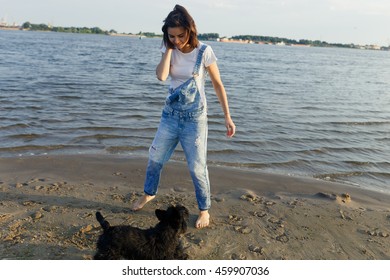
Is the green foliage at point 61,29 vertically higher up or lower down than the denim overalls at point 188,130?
higher up

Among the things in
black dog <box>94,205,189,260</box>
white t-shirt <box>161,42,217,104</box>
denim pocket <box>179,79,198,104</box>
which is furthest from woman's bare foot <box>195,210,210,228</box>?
white t-shirt <box>161,42,217,104</box>

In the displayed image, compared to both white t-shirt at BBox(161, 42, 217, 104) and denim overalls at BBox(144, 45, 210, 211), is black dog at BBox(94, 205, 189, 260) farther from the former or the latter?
white t-shirt at BBox(161, 42, 217, 104)

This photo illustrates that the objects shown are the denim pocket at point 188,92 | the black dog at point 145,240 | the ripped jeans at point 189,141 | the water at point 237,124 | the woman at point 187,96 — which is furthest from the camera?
the water at point 237,124

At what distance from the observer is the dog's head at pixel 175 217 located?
11.2ft

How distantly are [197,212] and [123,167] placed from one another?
2.33 meters

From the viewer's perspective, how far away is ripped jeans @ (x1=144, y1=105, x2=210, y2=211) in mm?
4098

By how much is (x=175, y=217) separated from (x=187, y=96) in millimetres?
1396

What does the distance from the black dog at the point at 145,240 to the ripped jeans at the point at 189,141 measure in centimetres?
88

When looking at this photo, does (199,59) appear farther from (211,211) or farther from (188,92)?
(211,211)

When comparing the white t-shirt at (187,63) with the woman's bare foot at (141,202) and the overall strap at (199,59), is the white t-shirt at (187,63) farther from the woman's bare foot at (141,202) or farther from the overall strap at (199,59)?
the woman's bare foot at (141,202)

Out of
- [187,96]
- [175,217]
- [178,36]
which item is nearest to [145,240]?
[175,217]

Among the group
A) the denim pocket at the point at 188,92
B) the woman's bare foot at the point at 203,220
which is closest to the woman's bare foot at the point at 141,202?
the woman's bare foot at the point at 203,220

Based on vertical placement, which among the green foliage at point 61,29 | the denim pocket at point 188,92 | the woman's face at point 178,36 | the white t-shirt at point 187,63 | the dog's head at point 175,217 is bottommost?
the dog's head at point 175,217

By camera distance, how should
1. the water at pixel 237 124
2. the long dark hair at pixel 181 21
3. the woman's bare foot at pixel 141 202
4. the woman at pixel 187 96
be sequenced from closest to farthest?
the long dark hair at pixel 181 21 < the woman at pixel 187 96 < the woman's bare foot at pixel 141 202 < the water at pixel 237 124
